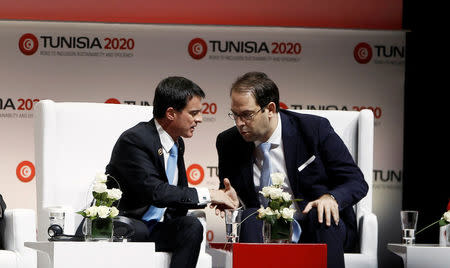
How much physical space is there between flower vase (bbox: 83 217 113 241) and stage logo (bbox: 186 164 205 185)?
115 inches

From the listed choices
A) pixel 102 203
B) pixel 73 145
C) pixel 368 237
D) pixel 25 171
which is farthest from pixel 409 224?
pixel 25 171

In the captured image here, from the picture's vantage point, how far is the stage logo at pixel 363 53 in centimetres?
651

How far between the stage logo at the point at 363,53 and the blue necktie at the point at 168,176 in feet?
8.43

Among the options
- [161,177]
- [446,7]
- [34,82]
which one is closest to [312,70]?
[446,7]

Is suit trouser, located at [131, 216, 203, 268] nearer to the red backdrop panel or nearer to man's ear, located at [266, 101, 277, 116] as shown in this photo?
man's ear, located at [266, 101, 277, 116]

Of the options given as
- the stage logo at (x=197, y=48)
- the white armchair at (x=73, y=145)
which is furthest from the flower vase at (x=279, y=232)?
the stage logo at (x=197, y=48)

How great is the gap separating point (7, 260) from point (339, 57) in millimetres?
3369

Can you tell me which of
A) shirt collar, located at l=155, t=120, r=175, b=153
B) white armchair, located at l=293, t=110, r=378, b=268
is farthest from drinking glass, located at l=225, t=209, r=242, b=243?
white armchair, located at l=293, t=110, r=378, b=268

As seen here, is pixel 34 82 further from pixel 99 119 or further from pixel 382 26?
pixel 382 26

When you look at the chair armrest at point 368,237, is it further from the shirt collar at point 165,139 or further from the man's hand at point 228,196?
the shirt collar at point 165,139

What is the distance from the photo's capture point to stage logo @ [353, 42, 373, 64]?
6.51 meters

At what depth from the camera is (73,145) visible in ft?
15.1

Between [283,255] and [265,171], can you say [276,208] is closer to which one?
[283,255]

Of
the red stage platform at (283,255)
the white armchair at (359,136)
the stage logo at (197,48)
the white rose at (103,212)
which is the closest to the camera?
the red stage platform at (283,255)
